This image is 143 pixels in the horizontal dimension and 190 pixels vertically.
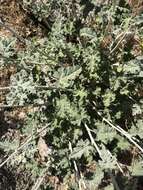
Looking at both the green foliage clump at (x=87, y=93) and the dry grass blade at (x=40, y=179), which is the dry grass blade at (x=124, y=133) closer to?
the green foliage clump at (x=87, y=93)

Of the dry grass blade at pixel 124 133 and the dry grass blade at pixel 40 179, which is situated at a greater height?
the dry grass blade at pixel 124 133

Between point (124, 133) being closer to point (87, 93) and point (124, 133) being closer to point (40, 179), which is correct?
point (87, 93)

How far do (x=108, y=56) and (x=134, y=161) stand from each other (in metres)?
1.14

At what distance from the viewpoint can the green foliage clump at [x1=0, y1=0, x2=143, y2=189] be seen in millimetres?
4953

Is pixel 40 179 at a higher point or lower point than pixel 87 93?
lower

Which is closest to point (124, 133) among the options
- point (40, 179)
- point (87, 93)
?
point (87, 93)

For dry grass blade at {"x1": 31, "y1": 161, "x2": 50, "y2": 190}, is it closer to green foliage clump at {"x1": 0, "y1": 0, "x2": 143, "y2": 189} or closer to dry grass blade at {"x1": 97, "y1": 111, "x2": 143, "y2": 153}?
green foliage clump at {"x1": 0, "y1": 0, "x2": 143, "y2": 189}

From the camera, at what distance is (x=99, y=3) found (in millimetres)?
5570

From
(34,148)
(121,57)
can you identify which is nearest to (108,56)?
(121,57)

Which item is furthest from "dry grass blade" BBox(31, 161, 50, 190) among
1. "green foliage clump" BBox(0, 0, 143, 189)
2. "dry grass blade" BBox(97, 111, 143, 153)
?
"dry grass blade" BBox(97, 111, 143, 153)

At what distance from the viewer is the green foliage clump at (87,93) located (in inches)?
195

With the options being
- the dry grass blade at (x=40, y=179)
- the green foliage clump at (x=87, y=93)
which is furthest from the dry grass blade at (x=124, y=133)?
the dry grass blade at (x=40, y=179)

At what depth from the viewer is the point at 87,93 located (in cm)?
511

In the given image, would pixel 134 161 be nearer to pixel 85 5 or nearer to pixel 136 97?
pixel 136 97
